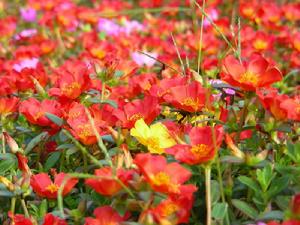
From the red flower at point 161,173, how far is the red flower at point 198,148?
0.10 ft

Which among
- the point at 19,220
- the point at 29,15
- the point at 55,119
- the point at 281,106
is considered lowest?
the point at 29,15

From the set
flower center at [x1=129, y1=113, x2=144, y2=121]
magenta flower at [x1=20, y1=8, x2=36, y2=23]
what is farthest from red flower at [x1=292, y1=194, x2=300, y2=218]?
magenta flower at [x1=20, y1=8, x2=36, y2=23]

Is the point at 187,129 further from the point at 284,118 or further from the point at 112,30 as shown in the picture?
the point at 112,30

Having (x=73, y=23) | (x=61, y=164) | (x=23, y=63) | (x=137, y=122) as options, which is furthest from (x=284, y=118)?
(x=73, y=23)

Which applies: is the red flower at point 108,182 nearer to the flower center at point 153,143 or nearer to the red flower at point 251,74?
the flower center at point 153,143

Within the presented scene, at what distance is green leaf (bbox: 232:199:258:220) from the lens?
1495mm

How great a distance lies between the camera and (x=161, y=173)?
1417 millimetres

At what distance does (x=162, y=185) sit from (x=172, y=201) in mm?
65

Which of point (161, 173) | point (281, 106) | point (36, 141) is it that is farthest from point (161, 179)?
point (36, 141)

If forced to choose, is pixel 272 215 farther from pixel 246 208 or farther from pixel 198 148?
pixel 198 148

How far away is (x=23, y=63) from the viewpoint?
118 inches

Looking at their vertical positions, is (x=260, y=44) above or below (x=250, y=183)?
below

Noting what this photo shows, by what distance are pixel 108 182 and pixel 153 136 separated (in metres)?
0.28

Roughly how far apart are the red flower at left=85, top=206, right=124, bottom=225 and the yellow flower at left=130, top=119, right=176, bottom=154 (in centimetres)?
25
